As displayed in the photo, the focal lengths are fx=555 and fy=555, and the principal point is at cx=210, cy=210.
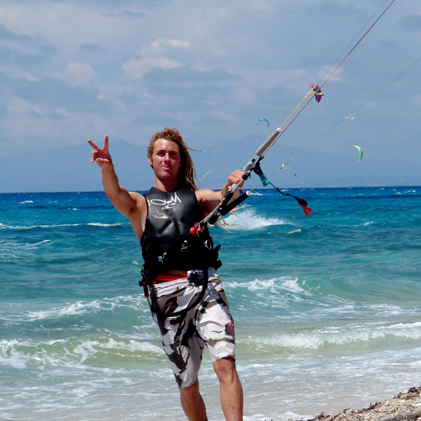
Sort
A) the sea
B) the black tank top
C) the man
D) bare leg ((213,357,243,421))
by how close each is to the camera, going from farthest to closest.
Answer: the sea → the black tank top → the man → bare leg ((213,357,243,421))

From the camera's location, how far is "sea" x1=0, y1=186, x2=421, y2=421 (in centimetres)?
525

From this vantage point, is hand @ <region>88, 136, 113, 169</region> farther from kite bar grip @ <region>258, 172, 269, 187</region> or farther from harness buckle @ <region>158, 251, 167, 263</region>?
kite bar grip @ <region>258, 172, 269, 187</region>

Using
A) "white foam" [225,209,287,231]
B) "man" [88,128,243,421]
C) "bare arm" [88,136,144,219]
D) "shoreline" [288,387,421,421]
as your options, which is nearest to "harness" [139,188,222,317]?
"man" [88,128,243,421]

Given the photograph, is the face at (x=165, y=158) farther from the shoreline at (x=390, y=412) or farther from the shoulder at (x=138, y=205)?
the shoreline at (x=390, y=412)

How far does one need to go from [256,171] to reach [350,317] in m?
6.36

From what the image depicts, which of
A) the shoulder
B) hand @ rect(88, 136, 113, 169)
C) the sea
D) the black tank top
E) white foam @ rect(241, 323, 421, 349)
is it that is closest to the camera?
hand @ rect(88, 136, 113, 169)

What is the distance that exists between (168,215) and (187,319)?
0.67m

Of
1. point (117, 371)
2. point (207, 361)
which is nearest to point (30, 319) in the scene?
point (117, 371)

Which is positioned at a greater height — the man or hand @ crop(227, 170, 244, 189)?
hand @ crop(227, 170, 244, 189)

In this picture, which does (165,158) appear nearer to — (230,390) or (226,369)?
(226,369)

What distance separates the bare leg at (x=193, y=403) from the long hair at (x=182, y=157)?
132 centimetres

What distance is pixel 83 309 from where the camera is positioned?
973 cm

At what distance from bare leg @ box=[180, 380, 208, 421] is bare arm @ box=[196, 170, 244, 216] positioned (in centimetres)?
114

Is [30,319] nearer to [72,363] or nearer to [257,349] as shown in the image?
[72,363]
